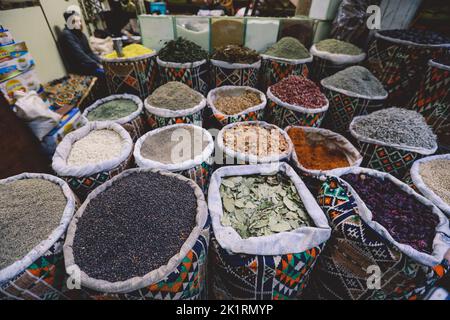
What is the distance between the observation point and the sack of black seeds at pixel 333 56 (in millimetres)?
2324

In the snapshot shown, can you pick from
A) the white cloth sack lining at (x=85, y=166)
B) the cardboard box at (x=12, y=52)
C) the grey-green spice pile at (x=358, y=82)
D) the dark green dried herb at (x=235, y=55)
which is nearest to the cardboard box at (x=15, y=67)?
the cardboard box at (x=12, y=52)

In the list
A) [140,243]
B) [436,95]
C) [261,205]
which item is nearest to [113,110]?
[140,243]

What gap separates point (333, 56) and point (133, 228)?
242 cm

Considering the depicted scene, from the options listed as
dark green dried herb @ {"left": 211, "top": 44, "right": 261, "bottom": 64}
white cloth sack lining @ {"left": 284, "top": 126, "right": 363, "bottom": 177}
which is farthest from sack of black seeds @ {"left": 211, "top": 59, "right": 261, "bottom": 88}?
white cloth sack lining @ {"left": 284, "top": 126, "right": 363, "bottom": 177}

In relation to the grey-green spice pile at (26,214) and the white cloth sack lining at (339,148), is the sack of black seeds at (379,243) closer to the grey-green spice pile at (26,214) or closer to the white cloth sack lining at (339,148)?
the white cloth sack lining at (339,148)

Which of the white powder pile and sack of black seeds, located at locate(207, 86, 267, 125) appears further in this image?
sack of black seeds, located at locate(207, 86, 267, 125)

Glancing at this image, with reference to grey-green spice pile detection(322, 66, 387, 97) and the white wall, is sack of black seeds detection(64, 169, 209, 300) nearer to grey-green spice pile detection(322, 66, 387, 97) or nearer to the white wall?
grey-green spice pile detection(322, 66, 387, 97)

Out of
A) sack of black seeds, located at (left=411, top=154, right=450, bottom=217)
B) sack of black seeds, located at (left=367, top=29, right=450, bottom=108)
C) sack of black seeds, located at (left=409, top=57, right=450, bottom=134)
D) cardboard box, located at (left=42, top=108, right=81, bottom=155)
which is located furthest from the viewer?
sack of black seeds, located at (left=367, top=29, right=450, bottom=108)

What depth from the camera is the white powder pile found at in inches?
56.5

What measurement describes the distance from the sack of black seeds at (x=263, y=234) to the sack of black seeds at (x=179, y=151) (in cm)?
17

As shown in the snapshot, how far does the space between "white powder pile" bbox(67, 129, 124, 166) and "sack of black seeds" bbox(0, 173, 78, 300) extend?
23 cm

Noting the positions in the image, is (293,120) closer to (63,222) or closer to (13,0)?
(63,222)

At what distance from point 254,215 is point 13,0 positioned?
3.03 meters

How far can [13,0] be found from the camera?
7.22ft
